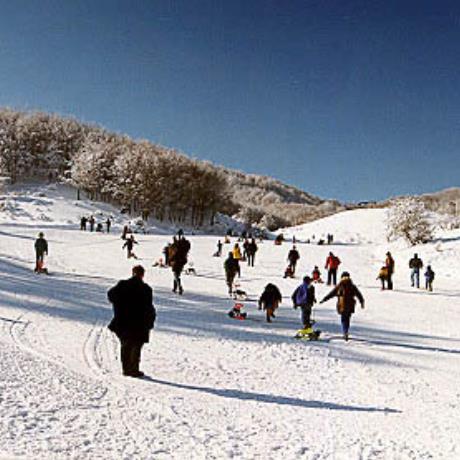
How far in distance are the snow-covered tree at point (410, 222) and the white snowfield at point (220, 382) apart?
25.3m

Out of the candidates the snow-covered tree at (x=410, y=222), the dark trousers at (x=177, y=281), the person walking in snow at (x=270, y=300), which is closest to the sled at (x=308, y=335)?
the person walking in snow at (x=270, y=300)

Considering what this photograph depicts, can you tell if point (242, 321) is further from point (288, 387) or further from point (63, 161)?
point (63, 161)

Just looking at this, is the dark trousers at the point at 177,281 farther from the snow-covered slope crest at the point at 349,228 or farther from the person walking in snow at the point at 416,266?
the snow-covered slope crest at the point at 349,228

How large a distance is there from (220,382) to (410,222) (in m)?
37.4

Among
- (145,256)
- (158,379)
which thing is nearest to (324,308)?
(158,379)

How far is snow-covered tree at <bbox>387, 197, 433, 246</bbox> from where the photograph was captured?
40469 mm

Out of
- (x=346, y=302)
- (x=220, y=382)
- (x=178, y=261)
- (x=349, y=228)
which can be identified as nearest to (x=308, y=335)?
(x=346, y=302)

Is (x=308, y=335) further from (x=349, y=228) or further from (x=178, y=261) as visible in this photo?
(x=349, y=228)

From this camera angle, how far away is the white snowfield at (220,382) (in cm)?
486

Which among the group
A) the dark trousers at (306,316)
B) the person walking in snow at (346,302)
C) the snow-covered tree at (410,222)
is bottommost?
the dark trousers at (306,316)

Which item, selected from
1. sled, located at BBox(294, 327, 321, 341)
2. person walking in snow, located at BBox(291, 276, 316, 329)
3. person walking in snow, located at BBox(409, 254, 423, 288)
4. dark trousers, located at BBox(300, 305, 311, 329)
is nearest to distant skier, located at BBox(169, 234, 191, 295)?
person walking in snow, located at BBox(291, 276, 316, 329)

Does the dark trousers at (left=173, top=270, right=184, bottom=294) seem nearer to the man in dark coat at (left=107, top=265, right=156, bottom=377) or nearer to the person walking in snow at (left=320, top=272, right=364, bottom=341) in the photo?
the person walking in snow at (left=320, top=272, right=364, bottom=341)

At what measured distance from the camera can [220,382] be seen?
7066 millimetres

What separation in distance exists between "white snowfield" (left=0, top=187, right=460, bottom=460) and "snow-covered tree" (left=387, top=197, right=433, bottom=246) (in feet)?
82.9
